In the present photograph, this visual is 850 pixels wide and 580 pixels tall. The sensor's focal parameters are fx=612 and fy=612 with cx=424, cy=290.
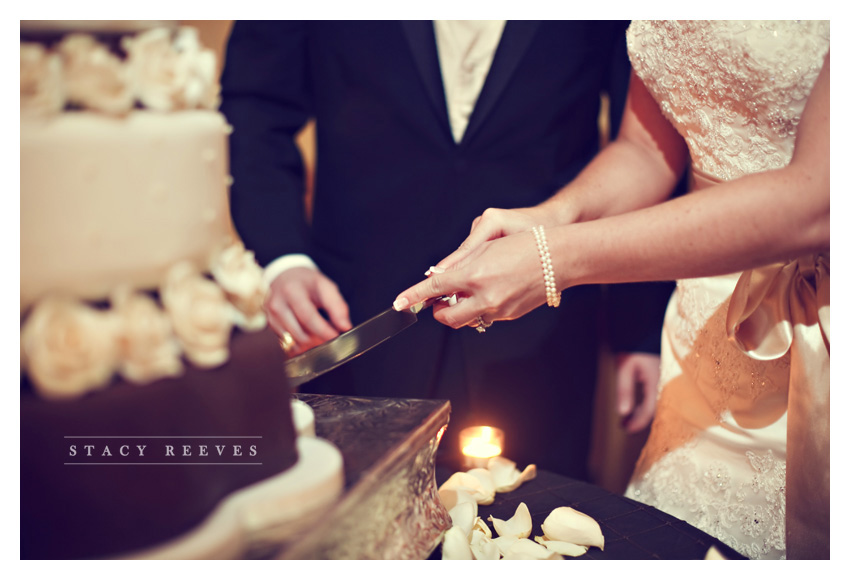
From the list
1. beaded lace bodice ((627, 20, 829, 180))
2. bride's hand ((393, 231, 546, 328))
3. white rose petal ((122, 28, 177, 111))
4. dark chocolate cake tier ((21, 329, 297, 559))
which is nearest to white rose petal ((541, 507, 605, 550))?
bride's hand ((393, 231, 546, 328))

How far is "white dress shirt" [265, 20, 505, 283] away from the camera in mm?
1010

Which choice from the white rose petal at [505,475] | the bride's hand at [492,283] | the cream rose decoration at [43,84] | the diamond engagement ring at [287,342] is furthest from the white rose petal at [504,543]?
the cream rose decoration at [43,84]

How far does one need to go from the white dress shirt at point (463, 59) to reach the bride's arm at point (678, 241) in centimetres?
35

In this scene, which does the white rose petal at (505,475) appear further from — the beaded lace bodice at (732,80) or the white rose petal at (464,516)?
the beaded lace bodice at (732,80)

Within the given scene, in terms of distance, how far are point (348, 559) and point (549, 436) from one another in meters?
0.69

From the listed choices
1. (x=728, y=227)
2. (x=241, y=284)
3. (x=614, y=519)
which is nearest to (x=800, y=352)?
(x=728, y=227)

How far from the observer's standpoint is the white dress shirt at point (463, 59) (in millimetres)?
1010

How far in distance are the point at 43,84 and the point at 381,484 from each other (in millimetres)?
428

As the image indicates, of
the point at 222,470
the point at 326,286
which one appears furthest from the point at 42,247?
the point at 326,286

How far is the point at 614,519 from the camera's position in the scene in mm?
→ 753

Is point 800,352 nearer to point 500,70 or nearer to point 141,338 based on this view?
point 500,70

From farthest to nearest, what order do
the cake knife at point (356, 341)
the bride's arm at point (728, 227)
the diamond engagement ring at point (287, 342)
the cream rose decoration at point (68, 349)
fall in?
the diamond engagement ring at point (287, 342) → the cake knife at point (356, 341) → the bride's arm at point (728, 227) → the cream rose decoration at point (68, 349)

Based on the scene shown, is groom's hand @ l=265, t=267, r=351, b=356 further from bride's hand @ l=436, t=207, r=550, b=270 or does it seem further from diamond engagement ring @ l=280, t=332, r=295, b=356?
bride's hand @ l=436, t=207, r=550, b=270

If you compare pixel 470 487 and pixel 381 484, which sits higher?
pixel 381 484
